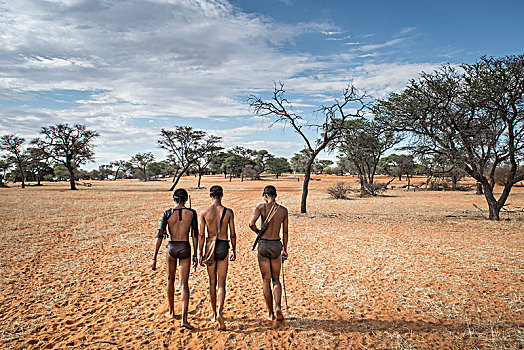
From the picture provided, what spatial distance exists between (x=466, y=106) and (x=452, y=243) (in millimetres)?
A: 6544

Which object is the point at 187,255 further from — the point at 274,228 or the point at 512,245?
the point at 512,245

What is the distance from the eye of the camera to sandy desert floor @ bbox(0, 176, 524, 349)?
403cm

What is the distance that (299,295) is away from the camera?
553cm

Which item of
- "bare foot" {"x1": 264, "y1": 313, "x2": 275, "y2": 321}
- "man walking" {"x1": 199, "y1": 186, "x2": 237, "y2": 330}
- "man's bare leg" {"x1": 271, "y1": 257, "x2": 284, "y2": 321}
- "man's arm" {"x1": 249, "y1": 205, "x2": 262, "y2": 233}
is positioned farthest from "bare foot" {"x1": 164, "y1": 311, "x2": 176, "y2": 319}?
"man's arm" {"x1": 249, "y1": 205, "x2": 262, "y2": 233}

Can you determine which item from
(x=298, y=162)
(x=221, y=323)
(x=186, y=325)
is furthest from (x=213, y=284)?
(x=298, y=162)

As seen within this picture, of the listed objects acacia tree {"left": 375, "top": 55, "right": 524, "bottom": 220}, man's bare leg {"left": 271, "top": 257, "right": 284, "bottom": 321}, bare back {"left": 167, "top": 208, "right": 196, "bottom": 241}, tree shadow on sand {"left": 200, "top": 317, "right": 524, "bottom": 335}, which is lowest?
tree shadow on sand {"left": 200, "top": 317, "right": 524, "bottom": 335}

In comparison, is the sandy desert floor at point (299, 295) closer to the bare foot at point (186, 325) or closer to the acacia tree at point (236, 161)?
the bare foot at point (186, 325)

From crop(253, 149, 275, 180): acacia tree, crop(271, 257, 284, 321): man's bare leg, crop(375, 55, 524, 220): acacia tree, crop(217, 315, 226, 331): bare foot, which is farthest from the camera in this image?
crop(253, 149, 275, 180): acacia tree

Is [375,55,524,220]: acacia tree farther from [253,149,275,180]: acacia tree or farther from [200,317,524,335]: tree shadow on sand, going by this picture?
[253,149,275,180]: acacia tree

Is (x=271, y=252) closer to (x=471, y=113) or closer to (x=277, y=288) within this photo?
(x=277, y=288)

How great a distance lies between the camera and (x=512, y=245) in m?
9.04

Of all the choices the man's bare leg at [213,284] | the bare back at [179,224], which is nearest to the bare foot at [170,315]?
the man's bare leg at [213,284]

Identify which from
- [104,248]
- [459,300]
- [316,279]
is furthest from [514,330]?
[104,248]

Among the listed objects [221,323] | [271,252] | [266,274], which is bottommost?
[221,323]
